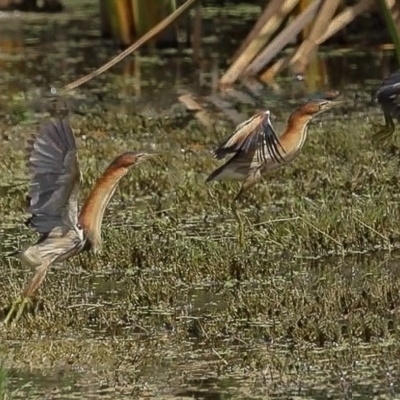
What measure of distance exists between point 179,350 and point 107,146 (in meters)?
4.45

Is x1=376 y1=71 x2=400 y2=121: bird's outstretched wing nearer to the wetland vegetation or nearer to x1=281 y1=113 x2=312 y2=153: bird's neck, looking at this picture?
the wetland vegetation

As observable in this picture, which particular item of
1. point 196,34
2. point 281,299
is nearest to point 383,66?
point 196,34

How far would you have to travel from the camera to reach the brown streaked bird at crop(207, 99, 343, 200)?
694 centimetres

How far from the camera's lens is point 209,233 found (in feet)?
25.4

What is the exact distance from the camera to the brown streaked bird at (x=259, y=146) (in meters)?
6.94

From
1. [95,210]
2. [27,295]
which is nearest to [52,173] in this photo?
[95,210]

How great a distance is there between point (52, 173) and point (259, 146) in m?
1.45

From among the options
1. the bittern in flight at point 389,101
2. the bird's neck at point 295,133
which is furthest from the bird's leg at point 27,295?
the bird's neck at point 295,133

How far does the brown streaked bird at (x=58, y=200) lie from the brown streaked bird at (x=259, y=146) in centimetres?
78

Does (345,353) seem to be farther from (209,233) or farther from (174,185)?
(174,185)

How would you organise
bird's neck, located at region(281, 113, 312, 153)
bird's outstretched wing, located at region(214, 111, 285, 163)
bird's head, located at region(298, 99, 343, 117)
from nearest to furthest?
1. bird's outstretched wing, located at region(214, 111, 285, 163)
2. bird's neck, located at region(281, 113, 312, 153)
3. bird's head, located at region(298, 99, 343, 117)

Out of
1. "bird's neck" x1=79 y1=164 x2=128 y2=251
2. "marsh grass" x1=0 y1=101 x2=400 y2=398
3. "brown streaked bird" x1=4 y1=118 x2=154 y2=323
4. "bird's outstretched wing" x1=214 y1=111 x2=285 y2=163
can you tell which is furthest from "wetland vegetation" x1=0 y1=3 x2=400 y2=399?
"bird's outstretched wing" x1=214 y1=111 x2=285 y2=163

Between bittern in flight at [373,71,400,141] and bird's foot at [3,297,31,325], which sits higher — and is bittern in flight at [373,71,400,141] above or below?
above

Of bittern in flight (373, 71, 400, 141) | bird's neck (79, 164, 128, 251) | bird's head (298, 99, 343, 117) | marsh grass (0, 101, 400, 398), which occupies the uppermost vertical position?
bittern in flight (373, 71, 400, 141)
